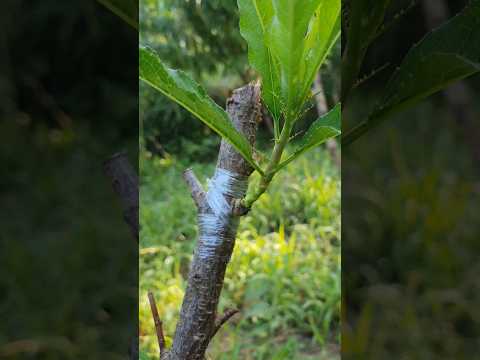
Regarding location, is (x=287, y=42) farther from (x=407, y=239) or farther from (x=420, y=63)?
(x=407, y=239)

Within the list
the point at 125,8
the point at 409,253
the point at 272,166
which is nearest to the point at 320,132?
the point at 272,166

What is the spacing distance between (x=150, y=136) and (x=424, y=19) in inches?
43.6

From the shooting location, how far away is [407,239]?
1281mm

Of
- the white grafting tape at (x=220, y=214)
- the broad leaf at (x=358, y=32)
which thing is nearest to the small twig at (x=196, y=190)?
the white grafting tape at (x=220, y=214)

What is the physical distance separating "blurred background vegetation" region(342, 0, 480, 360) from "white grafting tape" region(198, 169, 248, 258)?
568 mm

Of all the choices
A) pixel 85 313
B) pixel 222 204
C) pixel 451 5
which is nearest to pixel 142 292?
pixel 222 204

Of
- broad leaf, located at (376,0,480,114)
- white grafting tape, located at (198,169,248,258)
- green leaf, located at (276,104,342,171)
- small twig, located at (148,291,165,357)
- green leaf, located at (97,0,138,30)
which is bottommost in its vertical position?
small twig, located at (148,291,165,357)

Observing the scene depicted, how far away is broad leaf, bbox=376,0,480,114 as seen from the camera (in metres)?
0.42

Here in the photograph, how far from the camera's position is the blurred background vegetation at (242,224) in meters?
0.48

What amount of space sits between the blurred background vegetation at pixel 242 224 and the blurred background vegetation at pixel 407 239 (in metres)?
0.48

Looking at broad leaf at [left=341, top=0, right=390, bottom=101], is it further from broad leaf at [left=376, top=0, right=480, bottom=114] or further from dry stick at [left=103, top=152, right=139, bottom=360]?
dry stick at [left=103, top=152, right=139, bottom=360]

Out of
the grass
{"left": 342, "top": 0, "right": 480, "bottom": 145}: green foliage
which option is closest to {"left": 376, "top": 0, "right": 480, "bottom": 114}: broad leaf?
{"left": 342, "top": 0, "right": 480, "bottom": 145}: green foliage

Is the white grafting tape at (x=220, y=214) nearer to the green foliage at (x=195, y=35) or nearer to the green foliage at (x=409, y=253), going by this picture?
the green foliage at (x=195, y=35)

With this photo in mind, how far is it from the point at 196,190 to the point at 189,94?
8 centimetres
